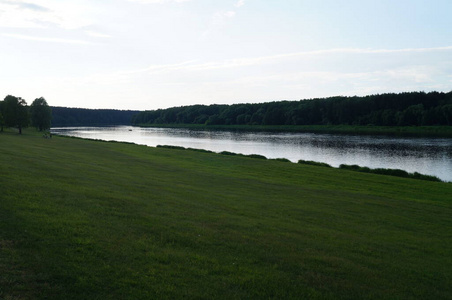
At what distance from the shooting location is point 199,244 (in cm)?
885

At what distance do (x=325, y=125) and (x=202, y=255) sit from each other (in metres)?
135

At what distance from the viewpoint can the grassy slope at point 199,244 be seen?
256 inches

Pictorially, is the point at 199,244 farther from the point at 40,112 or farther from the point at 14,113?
the point at 40,112

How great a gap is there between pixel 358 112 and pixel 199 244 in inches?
5424

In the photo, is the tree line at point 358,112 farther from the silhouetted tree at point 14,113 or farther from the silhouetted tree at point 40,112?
the silhouetted tree at point 14,113

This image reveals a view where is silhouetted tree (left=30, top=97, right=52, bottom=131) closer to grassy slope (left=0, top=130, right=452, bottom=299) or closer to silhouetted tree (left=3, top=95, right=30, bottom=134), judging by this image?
silhouetted tree (left=3, top=95, right=30, bottom=134)

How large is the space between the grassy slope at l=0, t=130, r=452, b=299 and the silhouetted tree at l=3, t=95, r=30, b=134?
64385 mm

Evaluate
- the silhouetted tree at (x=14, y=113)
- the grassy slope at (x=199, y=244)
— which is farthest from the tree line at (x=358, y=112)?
the grassy slope at (x=199, y=244)

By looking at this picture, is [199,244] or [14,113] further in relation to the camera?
[14,113]

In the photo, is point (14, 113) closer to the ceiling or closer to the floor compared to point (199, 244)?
closer to the ceiling

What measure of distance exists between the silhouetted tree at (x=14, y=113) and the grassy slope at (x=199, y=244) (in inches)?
2535

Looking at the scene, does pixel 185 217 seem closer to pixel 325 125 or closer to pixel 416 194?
pixel 416 194

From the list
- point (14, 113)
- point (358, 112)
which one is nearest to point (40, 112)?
point (14, 113)

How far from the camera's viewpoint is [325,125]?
448ft
